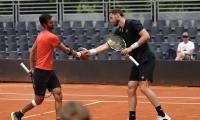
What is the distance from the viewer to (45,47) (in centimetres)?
902

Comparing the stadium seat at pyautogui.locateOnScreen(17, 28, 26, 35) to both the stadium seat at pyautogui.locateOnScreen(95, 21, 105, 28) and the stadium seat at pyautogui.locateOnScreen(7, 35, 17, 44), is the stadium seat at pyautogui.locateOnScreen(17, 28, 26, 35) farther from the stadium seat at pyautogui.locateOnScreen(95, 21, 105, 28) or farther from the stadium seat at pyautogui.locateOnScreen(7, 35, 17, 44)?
the stadium seat at pyautogui.locateOnScreen(95, 21, 105, 28)

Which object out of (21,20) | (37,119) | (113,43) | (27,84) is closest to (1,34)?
Answer: (21,20)

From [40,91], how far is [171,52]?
1011 cm

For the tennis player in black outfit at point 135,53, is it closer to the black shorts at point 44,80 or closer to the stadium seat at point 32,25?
the black shorts at point 44,80

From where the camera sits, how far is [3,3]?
84.0 feet

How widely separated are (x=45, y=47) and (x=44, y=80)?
0.56m

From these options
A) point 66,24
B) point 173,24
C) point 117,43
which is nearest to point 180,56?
point 173,24

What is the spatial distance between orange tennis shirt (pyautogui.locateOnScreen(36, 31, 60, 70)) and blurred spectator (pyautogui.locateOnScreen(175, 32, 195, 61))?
359 inches

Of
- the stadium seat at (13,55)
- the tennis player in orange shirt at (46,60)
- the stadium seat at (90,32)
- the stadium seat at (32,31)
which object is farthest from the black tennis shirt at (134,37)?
the stadium seat at (32,31)

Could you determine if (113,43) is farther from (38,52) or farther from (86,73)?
(86,73)

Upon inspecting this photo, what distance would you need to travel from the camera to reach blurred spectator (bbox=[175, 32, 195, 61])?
17.6m

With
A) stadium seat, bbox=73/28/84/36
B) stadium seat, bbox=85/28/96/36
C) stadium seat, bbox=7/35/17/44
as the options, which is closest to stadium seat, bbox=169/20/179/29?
stadium seat, bbox=85/28/96/36

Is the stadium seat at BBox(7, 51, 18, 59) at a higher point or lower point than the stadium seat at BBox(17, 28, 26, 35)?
lower

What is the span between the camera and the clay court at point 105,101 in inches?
441
